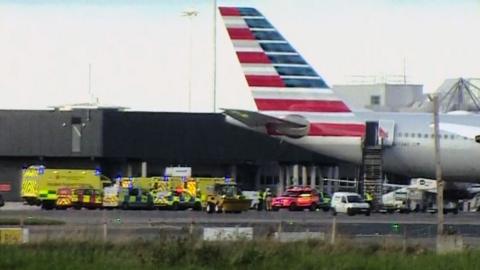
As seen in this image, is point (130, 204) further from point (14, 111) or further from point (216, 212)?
point (14, 111)

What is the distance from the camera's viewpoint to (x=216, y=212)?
7256 cm

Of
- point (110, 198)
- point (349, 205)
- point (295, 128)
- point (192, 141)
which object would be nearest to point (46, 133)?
point (192, 141)

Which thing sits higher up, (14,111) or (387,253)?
(14,111)

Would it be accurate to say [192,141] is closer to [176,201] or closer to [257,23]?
[176,201]

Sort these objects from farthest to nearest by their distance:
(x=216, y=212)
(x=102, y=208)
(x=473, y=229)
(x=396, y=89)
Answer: (x=396, y=89)
(x=102, y=208)
(x=216, y=212)
(x=473, y=229)

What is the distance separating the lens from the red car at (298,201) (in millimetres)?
80125

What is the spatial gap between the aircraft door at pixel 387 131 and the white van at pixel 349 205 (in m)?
3.62

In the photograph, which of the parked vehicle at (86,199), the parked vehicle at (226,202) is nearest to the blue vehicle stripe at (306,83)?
the parked vehicle at (226,202)

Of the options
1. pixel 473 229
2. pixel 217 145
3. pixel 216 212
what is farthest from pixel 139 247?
pixel 217 145

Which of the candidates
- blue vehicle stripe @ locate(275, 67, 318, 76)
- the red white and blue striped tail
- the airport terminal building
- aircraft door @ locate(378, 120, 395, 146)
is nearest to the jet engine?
the red white and blue striped tail

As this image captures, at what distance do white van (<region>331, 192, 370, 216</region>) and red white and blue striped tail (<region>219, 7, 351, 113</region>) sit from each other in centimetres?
504

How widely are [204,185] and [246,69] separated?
499 inches

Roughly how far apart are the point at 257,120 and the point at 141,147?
3821 centimetres

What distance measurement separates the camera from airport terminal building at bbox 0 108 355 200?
4333 inches
